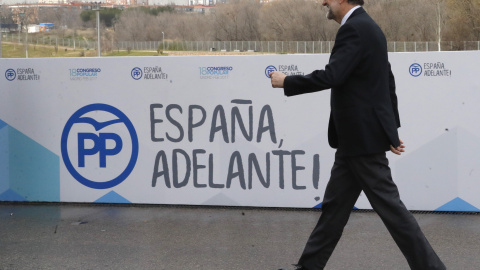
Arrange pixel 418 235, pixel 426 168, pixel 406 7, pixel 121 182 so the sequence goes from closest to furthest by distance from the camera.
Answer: pixel 418 235
pixel 426 168
pixel 121 182
pixel 406 7

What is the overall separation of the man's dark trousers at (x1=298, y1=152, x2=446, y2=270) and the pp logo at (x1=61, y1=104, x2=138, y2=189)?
297 cm

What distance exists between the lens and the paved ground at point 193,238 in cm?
567

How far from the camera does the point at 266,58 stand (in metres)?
7.23

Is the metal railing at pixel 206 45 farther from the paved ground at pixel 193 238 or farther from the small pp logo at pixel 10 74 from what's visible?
the paved ground at pixel 193 238

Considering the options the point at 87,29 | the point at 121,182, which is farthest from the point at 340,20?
the point at 87,29

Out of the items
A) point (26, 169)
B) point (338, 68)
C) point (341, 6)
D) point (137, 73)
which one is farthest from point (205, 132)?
point (338, 68)

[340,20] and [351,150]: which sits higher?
[340,20]

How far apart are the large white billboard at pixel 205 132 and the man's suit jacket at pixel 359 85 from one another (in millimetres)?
2347

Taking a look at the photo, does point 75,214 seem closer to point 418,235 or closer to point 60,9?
point 418,235

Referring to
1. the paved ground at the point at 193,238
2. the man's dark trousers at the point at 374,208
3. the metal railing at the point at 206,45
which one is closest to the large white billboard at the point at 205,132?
the paved ground at the point at 193,238

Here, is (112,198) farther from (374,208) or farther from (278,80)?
(374,208)

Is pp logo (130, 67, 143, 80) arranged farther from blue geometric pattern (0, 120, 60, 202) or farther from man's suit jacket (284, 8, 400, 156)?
man's suit jacket (284, 8, 400, 156)

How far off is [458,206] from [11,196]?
424 cm

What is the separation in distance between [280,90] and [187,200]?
1362 mm
